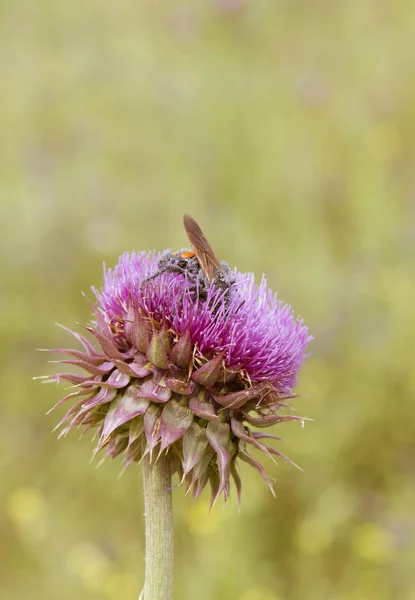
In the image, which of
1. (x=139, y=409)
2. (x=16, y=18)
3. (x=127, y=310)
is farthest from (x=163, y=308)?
(x=16, y=18)

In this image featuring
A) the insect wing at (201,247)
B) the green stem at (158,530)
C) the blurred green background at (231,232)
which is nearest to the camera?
the green stem at (158,530)

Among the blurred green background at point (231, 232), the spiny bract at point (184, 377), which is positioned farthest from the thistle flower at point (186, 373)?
the blurred green background at point (231, 232)

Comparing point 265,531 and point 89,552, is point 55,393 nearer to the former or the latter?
point 89,552

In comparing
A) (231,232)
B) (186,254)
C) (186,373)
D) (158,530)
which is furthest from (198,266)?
(231,232)

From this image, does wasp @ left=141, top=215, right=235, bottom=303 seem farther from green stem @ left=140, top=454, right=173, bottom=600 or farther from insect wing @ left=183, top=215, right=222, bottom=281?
green stem @ left=140, top=454, right=173, bottom=600

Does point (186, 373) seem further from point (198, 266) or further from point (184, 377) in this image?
point (198, 266)

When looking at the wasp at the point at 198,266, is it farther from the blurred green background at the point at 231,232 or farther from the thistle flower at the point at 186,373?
the blurred green background at the point at 231,232
